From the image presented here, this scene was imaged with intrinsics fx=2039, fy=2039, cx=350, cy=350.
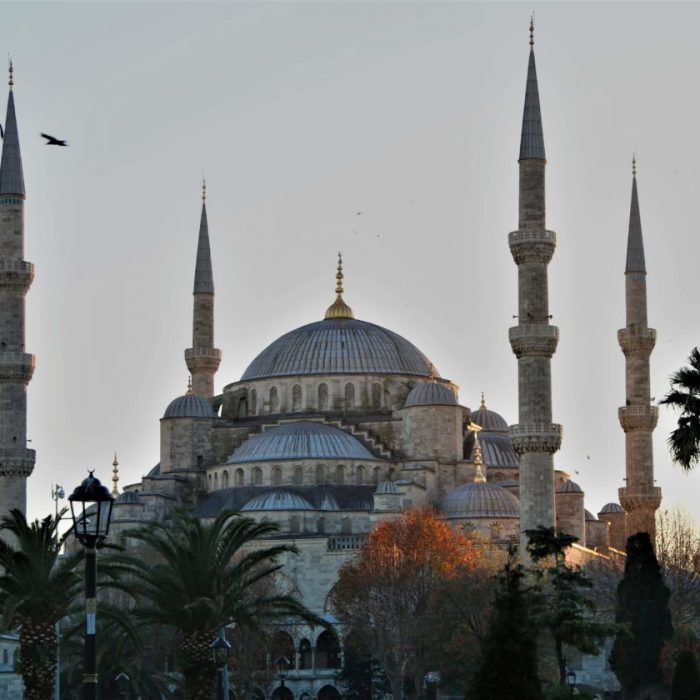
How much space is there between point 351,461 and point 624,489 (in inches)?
427

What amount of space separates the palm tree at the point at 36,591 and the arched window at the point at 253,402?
48.6 m

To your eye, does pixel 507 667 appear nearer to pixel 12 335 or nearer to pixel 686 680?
pixel 686 680

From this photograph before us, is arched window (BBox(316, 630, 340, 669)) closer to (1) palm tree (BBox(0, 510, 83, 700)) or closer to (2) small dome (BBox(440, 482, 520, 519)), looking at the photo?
(2) small dome (BBox(440, 482, 520, 519))

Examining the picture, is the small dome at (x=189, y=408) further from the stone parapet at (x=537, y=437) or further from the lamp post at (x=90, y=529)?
the lamp post at (x=90, y=529)

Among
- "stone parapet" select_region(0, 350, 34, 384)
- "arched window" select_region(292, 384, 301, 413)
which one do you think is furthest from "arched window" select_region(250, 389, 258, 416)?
"stone parapet" select_region(0, 350, 34, 384)

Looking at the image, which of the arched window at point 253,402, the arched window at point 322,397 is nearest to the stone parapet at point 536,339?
the arched window at point 322,397

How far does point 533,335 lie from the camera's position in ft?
210

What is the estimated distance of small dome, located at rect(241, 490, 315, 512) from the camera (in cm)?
7438

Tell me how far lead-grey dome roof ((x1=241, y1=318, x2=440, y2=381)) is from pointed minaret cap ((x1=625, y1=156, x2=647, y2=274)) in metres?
12.0

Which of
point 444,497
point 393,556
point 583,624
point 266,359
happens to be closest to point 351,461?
point 444,497

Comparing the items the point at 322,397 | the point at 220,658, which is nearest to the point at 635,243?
the point at 322,397

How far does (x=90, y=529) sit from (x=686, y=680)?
15.2 m

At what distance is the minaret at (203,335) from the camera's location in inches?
3307

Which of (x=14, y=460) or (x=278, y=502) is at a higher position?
(x=14, y=460)
